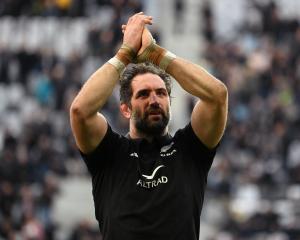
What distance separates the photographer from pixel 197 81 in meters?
5.73

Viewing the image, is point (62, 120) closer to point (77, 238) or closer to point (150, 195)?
point (77, 238)

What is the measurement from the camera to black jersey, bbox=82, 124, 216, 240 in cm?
554

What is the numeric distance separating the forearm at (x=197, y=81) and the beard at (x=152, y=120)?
20cm

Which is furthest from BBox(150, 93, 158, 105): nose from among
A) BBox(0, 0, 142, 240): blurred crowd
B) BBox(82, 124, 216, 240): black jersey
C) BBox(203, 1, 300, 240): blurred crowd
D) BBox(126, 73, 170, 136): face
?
BBox(203, 1, 300, 240): blurred crowd

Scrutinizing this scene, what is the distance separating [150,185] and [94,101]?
52cm

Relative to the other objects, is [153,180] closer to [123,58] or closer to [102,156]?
[102,156]

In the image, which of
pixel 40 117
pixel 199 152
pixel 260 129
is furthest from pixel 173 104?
pixel 199 152

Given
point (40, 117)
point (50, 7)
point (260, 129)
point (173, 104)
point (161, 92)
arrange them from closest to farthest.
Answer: point (161, 92)
point (260, 129)
point (40, 117)
point (173, 104)
point (50, 7)

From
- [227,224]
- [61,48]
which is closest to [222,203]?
[227,224]

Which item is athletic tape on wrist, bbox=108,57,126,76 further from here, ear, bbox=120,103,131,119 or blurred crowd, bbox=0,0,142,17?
blurred crowd, bbox=0,0,142,17

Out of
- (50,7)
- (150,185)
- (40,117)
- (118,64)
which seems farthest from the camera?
(50,7)

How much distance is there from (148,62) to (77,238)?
34.3 ft

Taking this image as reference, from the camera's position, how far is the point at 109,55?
64.1 feet

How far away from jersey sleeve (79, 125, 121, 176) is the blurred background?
32.4 ft
